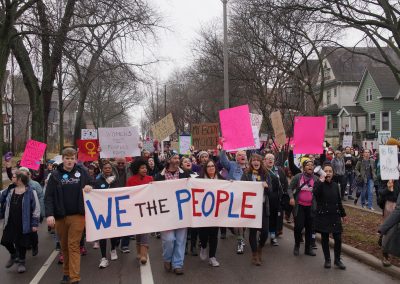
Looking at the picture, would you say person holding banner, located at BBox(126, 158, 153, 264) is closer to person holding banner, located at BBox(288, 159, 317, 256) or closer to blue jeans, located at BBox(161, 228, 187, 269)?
blue jeans, located at BBox(161, 228, 187, 269)

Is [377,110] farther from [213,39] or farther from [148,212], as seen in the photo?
[148,212]

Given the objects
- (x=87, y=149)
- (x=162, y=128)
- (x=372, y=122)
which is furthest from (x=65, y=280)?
(x=372, y=122)

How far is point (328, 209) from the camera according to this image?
23.2ft

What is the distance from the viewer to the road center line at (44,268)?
6.78 meters

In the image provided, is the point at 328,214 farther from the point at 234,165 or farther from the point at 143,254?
the point at 143,254

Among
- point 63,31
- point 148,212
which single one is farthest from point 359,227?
point 63,31

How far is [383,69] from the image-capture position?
46.1 metres

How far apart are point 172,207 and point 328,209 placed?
229 cm

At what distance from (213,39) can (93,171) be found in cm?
2516

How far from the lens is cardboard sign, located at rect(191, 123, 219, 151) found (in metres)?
11.5

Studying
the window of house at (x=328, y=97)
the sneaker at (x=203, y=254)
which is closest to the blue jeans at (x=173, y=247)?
the sneaker at (x=203, y=254)

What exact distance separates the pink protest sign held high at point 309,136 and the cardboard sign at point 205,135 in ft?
8.04

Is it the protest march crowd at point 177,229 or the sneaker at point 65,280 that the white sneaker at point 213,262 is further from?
the sneaker at point 65,280

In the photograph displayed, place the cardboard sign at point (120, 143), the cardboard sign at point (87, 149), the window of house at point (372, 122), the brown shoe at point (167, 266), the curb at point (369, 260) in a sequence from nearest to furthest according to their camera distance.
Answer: the curb at point (369, 260) → the brown shoe at point (167, 266) → the cardboard sign at point (120, 143) → the cardboard sign at point (87, 149) → the window of house at point (372, 122)
